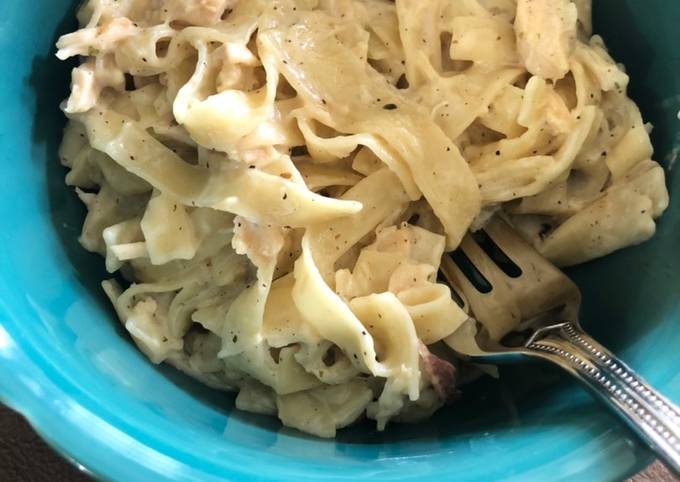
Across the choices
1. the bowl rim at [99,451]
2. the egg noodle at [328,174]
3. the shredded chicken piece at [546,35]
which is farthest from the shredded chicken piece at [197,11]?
the bowl rim at [99,451]

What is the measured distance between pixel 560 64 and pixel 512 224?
258 mm

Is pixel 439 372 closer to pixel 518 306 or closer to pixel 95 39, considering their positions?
pixel 518 306

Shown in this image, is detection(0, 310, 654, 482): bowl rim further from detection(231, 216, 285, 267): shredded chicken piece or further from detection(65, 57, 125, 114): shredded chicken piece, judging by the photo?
detection(65, 57, 125, 114): shredded chicken piece

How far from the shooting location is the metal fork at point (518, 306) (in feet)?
3.62

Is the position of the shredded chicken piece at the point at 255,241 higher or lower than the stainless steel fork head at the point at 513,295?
higher

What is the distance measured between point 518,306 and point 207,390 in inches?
19.2

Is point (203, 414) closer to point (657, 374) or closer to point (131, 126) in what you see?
point (131, 126)

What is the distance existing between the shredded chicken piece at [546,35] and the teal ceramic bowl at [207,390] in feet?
0.42

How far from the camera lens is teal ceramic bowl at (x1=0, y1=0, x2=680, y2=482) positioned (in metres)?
0.98

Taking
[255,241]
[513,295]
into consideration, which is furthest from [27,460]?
[513,295]

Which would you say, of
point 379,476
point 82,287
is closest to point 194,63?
point 82,287

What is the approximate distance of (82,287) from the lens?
1.26 metres

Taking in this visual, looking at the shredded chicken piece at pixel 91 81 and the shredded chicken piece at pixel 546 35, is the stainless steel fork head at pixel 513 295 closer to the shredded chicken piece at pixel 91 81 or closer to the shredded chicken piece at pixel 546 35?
the shredded chicken piece at pixel 546 35

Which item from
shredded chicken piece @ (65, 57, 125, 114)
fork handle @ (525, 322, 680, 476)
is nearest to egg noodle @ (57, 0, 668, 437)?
shredded chicken piece @ (65, 57, 125, 114)
